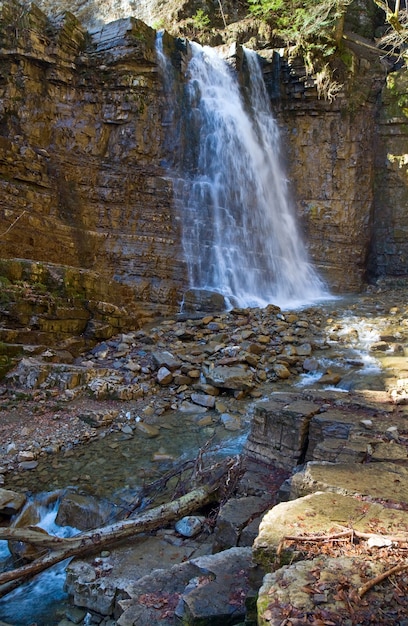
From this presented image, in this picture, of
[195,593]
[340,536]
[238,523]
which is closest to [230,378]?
[238,523]

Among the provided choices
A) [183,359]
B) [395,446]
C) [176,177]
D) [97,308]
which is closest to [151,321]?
[97,308]

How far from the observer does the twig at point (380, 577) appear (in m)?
2.02

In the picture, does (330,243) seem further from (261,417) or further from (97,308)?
(261,417)

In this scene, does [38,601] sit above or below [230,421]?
below

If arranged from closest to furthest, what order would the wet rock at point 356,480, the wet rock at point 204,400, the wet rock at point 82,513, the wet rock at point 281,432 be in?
1. the wet rock at point 356,480
2. the wet rock at point 281,432
3. the wet rock at point 82,513
4. the wet rock at point 204,400

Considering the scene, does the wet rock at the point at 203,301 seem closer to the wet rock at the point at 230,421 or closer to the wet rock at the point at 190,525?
the wet rock at the point at 230,421

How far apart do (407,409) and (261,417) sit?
5.29ft

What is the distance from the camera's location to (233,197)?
1670 cm

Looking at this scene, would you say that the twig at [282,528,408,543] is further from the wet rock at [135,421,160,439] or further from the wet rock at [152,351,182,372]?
the wet rock at [152,351,182,372]

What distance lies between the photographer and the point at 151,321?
13336 millimetres

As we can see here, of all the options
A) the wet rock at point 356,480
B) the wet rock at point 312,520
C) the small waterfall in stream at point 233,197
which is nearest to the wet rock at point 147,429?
the wet rock at point 356,480

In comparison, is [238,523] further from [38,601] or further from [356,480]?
[38,601]

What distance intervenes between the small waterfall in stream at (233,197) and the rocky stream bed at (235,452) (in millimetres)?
3483

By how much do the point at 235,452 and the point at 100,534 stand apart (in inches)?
105
